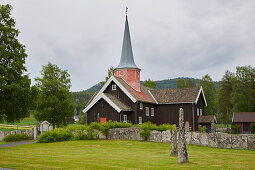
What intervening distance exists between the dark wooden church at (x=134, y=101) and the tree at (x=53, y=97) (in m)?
4.61

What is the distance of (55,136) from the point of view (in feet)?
94.9

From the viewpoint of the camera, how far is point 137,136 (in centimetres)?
2838

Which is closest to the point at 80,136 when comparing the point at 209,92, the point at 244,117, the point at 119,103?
the point at 119,103

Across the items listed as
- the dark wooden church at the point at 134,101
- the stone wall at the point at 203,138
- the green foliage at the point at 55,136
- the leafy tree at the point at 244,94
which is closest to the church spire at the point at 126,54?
the dark wooden church at the point at 134,101

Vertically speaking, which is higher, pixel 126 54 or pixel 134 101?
pixel 126 54

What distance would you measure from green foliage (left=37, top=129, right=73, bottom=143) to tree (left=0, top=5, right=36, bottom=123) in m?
3.21

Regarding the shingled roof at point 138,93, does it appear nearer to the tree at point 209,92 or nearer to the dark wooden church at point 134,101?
the dark wooden church at point 134,101

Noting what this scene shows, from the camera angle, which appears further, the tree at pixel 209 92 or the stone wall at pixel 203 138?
the tree at pixel 209 92

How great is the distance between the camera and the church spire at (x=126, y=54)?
41688 mm

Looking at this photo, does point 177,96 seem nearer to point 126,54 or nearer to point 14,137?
point 126,54

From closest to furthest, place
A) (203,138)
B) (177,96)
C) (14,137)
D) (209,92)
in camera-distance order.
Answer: (203,138) < (14,137) < (177,96) < (209,92)

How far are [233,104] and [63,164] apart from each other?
5461 centimetres

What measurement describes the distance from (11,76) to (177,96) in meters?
25.3

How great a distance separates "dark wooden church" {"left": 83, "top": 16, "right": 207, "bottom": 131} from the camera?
3494cm
